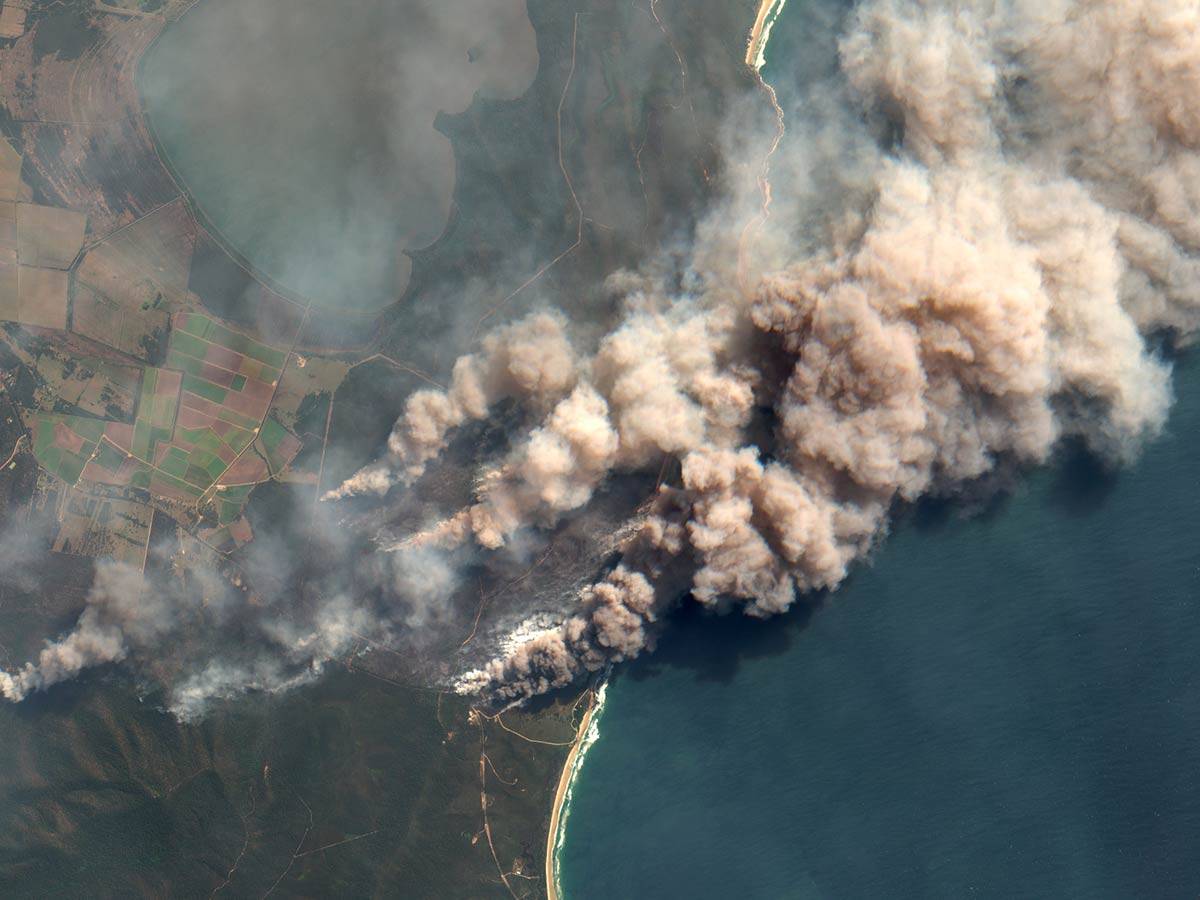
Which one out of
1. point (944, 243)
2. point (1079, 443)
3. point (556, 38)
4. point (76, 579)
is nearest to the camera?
point (944, 243)

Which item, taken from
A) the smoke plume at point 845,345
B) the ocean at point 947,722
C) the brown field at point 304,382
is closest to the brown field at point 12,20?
the brown field at point 304,382

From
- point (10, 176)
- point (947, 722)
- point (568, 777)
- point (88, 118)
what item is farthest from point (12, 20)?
point (947, 722)

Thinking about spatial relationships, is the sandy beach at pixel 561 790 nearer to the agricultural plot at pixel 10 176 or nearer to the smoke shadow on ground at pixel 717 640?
the smoke shadow on ground at pixel 717 640

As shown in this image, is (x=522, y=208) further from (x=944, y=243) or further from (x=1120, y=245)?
(x=1120, y=245)

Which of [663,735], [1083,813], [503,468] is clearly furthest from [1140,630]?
[503,468]

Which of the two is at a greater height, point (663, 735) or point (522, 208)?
point (522, 208)

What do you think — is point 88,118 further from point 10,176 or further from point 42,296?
point 42,296
